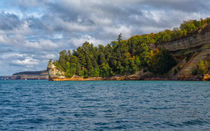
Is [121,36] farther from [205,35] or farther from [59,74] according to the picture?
[205,35]

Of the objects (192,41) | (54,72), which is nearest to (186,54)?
(192,41)

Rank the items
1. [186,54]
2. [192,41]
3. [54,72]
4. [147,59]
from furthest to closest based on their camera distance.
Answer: [54,72] → [147,59] → [186,54] → [192,41]

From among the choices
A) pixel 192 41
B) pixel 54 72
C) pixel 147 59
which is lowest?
pixel 54 72

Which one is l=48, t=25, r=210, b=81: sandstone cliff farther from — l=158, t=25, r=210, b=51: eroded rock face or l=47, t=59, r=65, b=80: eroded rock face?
l=47, t=59, r=65, b=80: eroded rock face

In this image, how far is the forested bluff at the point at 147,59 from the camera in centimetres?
10781

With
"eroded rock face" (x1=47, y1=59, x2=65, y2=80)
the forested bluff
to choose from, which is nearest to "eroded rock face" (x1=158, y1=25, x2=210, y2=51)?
the forested bluff

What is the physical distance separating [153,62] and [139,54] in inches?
881

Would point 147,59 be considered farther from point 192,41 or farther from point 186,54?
point 192,41

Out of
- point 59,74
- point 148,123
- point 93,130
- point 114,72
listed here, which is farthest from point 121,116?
point 59,74

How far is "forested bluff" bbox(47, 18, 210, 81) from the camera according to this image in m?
108

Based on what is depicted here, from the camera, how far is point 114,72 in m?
166

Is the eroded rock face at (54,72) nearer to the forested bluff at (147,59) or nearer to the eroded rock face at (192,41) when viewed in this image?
the forested bluff at (147,59)

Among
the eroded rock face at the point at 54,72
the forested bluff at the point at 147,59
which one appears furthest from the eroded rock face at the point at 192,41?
the eroded rock face at the point at 54,72

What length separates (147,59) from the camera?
491 feet
